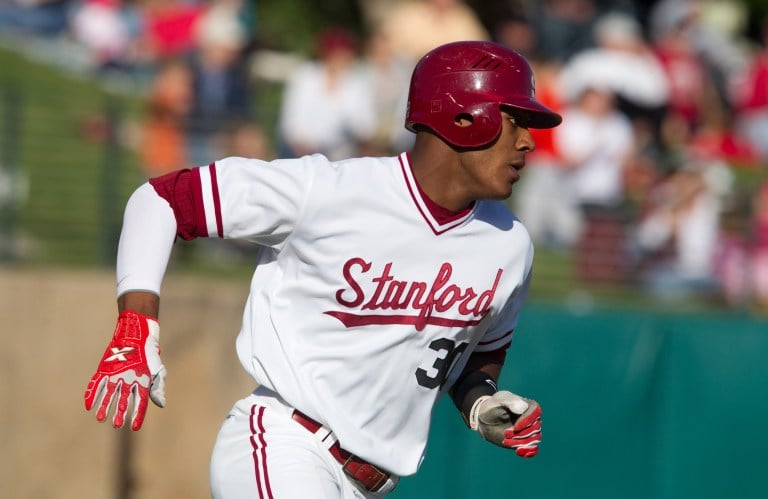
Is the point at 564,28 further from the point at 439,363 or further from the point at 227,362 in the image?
the point at 439,363

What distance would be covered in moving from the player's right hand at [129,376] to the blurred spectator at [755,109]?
932cm

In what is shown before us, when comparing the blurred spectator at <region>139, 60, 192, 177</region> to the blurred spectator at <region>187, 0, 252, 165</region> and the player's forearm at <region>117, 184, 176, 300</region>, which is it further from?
the player's forearm at <region>117, 184, 176, 300</region>

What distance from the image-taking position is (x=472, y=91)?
14.0 ft

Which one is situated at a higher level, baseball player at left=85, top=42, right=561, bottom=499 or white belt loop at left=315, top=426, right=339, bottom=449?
baseball player at left=85, top=42, right=561, bottom=499

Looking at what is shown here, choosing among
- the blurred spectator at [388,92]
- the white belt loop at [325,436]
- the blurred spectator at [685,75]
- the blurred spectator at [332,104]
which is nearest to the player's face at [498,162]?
the white belt loop at [325,436]

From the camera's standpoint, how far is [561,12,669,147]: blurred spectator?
11531mm

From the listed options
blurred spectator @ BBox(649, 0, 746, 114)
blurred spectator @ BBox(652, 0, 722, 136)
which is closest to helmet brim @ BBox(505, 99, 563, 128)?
blurred spectator @ BBox(652, 0, 722, 136)

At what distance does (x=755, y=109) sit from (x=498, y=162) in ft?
29.6

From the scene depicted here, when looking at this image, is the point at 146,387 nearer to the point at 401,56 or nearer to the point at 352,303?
the point at 352,303

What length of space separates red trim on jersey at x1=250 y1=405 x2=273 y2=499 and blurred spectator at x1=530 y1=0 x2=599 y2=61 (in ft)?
27.6

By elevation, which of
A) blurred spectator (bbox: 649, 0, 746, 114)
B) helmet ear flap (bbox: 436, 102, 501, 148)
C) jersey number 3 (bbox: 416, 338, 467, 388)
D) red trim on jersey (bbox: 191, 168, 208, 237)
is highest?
blurred spectator (bbox: 649, 0, 746, 114)

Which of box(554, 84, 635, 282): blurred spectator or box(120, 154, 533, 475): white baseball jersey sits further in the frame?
box(554, 84, 635, 282): blurred spectator

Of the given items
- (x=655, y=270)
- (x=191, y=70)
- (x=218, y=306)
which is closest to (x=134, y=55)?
(x=191, y=70)

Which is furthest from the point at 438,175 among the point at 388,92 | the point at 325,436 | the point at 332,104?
the point at 388,92
